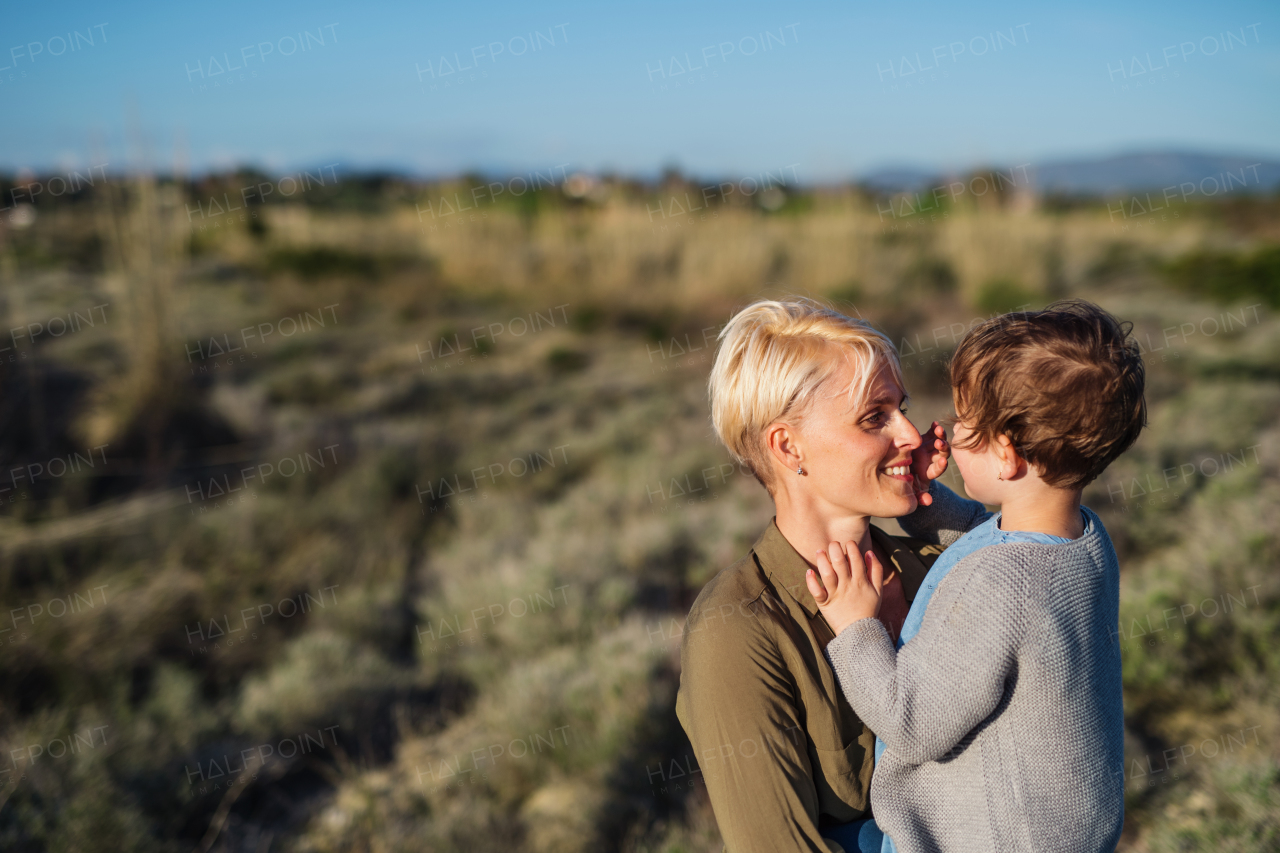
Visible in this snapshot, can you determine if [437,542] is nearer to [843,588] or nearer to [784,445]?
[784,445]

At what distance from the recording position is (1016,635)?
132 cm

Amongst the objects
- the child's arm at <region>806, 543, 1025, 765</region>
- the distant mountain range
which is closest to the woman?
the child's arm at <region>806, 543, 1025, 765</region>

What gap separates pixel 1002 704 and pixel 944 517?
1.75 ft

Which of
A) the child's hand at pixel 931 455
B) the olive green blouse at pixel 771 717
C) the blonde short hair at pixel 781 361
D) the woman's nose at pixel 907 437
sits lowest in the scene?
the olive green blouse at pixel 771 717

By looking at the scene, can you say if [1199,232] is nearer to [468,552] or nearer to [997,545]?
[468,552]

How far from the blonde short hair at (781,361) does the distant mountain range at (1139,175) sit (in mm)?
7787

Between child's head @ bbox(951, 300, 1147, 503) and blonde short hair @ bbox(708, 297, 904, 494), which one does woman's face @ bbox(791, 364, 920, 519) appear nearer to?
blonde short hair @ bbox(708, 297, 904, 494)

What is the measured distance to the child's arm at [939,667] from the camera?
132 cm

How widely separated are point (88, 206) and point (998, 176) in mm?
16548

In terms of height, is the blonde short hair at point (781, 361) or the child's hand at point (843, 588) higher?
the blonde short hair at point (781, 361)

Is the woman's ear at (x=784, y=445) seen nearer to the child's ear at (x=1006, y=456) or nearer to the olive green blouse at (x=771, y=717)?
the olive green blouse at (x=771, y=717)

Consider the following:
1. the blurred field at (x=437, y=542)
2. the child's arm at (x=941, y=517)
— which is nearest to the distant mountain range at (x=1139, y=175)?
the blurred field at (x=437, y=542)

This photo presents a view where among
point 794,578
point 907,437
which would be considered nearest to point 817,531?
point 794,578

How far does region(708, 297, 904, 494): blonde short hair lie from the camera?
1579 mm
